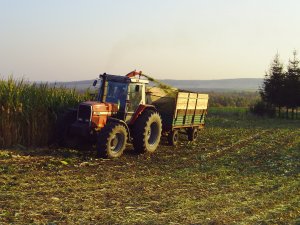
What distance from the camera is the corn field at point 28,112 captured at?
13.1m

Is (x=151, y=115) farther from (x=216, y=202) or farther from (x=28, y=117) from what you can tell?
(x=216, y=202)

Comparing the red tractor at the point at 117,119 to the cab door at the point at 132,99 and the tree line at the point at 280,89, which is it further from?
the tree line at the point at 280,89

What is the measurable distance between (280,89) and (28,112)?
80.4ft

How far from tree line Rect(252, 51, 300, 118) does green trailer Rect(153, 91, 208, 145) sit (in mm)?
18225

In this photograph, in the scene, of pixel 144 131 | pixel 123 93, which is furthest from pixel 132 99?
pixel 144 131

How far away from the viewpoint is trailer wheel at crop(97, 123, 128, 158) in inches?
469

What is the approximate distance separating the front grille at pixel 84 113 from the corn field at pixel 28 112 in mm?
1648

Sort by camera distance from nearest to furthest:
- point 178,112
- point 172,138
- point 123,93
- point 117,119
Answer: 1. point 117,119
2. point 123,93
3. point 178,112
4. point 172,138

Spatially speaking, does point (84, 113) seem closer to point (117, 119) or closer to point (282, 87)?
point (117, 119)

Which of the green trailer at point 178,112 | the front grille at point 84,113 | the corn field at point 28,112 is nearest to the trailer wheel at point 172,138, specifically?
the green trailer at point 178,112

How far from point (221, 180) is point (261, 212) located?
2.61 metres

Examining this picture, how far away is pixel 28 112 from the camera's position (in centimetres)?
1359

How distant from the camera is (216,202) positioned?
7914 millimetres

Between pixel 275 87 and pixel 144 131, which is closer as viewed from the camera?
pixel 144 131
